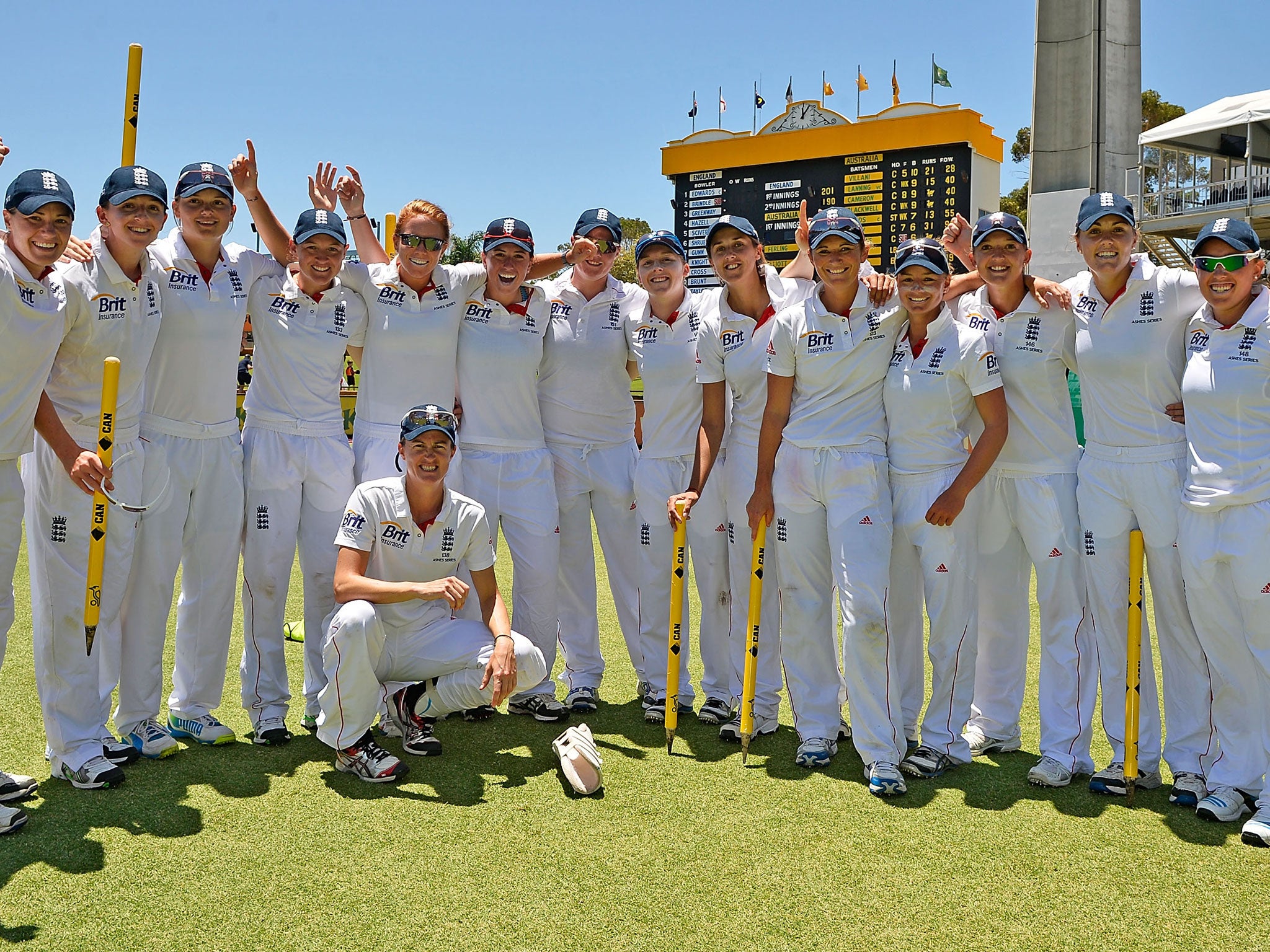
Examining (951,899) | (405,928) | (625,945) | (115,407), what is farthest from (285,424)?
(951,899)

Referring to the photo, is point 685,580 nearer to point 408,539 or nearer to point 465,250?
point 408,539

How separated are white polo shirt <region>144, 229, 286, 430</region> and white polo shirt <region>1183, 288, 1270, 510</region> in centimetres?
445

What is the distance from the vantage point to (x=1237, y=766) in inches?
182

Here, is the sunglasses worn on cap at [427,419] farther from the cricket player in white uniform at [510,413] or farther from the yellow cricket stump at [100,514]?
the yellow cricket stump at [100,514]

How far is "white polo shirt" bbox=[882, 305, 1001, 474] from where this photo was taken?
492 cm

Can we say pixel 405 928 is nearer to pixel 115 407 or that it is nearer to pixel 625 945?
pixel 625 945

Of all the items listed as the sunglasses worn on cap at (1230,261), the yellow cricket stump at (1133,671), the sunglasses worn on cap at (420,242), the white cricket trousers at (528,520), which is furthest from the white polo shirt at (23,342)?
the sunglasses worn on cap at (1230,261)

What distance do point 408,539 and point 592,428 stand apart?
1.46 metres

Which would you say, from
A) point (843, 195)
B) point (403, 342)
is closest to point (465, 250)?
point (843, 195)

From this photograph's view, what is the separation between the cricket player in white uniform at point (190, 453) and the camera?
5.15m

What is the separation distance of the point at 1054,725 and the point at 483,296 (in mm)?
3741

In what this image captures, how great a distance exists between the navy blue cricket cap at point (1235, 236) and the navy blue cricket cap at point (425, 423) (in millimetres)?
3397

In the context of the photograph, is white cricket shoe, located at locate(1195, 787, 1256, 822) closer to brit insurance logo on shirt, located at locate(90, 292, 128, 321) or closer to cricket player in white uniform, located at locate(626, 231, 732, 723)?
cricket player in white uniform, located at locate(626, 231, 732, 723)

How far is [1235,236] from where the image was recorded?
4465mm
